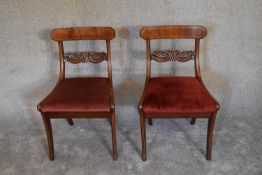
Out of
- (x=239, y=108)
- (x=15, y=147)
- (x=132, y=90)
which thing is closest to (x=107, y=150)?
(x=132, y=90)

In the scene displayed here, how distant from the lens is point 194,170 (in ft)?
5.57

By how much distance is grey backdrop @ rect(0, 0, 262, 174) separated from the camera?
1.79m

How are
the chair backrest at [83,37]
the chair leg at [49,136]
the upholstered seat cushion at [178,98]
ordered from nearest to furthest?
the upholstered seat cushion at [178,98] → the chair leg at [49,136] → the chair backrest at [83,37]

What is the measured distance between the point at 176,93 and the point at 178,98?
6 centimetres

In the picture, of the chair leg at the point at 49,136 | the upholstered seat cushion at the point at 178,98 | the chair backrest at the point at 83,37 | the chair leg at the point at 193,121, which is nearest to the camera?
the upholstered seat cushion at the point at 178,98

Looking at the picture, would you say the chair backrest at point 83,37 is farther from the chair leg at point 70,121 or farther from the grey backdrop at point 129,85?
the chair leg at point 70,121

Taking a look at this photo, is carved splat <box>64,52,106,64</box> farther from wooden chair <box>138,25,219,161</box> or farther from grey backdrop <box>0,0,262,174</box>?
wooden chair <box>138,25,219,161</box>

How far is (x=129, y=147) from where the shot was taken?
1.93m

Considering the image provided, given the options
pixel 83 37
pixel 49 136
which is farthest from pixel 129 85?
pixel 49 136

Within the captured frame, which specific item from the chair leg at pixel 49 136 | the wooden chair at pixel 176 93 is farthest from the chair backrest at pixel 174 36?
the chair leg at pixel 49 136

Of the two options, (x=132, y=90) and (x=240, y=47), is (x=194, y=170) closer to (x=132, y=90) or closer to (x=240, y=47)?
(x=132, y=90)

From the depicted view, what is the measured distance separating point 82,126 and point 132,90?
0.51m

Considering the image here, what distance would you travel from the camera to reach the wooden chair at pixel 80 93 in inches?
63.2

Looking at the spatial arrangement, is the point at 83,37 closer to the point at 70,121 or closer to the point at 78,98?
the point at 78,98
